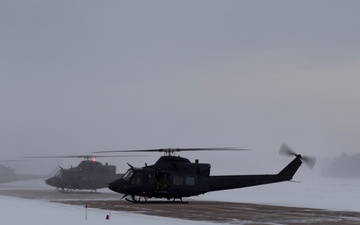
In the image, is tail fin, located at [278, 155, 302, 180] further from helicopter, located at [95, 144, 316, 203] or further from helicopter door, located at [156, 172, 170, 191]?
helicopter door, located at [156, 172, 170, 191]

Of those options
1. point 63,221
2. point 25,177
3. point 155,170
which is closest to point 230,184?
point 155,170

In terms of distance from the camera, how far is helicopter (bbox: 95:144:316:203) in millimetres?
37562

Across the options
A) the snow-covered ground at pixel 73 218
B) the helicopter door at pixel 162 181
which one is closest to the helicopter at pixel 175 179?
the helicopter door at pixel 162 181

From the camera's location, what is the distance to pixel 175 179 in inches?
1515

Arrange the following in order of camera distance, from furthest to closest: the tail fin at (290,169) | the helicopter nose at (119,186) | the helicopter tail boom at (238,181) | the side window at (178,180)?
the tail fin at (290,169)
the helicopter tail boom at (238,181)
the side window at (178,180)
the helicopter nose at (119,186)

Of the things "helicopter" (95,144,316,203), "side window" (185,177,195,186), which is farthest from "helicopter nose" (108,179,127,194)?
"side window" (185,177,195,186)

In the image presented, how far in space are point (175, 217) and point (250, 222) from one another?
384 centimetres

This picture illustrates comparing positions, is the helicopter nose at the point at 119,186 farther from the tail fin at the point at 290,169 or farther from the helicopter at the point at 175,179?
the tail fin at the point at 290,169

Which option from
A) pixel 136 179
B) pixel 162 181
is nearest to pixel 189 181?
pixel 162 181

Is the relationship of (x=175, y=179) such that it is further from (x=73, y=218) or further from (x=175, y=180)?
(x=73, y=218)

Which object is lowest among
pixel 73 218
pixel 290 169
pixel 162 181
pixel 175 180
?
pixel 73 218

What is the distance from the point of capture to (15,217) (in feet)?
80.1

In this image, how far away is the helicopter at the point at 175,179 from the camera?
1479 inches

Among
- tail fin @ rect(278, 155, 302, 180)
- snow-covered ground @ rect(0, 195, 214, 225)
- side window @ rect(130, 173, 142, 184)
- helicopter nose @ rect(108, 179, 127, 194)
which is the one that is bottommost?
snow-covered ground @ rect(0, 195, 214, 225)
